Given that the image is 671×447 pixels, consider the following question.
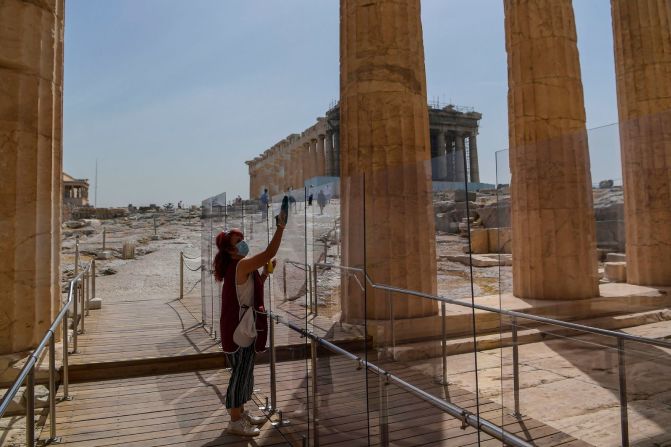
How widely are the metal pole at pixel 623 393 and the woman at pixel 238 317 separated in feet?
9.61

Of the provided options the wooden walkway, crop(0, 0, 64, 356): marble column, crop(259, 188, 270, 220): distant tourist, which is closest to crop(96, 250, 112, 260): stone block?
crop(0, 0, 64, 356): marble column

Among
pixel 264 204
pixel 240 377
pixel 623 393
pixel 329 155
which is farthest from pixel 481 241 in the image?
pixel 329 155

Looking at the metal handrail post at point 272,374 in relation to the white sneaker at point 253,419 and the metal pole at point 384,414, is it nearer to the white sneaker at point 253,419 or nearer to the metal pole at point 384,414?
the white sneaker at point 253,419

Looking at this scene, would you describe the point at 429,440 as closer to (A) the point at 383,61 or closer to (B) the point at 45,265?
(B) the point at 45,265

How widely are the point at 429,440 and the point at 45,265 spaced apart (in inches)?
217

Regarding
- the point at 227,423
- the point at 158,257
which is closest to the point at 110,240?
the point at 158,257

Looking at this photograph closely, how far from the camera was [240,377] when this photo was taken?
4676mm

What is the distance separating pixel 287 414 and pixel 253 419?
1.10 ft

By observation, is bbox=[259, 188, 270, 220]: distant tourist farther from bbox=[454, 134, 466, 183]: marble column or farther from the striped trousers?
bbox=[454, 134, 466, 183]: marble column

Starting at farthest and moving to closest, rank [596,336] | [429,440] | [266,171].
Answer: [266,171] → [429,440] → [596,336]

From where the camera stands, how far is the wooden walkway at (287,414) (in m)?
3.88

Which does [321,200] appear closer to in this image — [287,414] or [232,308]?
[232,308]

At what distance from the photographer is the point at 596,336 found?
3174mm

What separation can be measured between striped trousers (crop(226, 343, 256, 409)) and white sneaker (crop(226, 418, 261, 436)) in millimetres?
148
